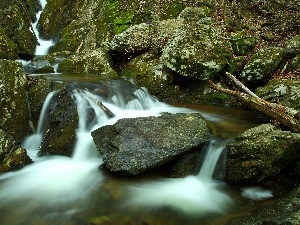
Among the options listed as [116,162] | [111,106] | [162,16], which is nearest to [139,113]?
[111,106]

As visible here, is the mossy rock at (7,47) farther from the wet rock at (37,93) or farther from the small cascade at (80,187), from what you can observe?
the small cascade at (80,187)

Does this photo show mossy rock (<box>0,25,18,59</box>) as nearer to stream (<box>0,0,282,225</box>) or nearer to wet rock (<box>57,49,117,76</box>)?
wet rock (<box>57,49,117,76</box>)

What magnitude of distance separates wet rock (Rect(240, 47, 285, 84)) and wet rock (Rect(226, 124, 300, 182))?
3.67m

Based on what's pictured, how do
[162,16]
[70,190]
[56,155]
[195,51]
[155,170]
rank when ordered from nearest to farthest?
[70,190] → [155,170] → [56,155] → [195,51] → [162,16]

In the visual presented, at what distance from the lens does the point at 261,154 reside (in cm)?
488

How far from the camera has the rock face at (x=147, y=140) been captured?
517cm

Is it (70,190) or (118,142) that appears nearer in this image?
(70,190)

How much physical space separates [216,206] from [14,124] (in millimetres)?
4532

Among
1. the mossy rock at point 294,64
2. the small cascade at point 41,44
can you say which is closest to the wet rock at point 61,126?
the mossy rock at point 294,64

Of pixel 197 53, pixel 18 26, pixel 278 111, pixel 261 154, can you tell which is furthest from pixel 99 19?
pixel 261 154

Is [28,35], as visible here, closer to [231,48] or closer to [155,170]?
[231,48]

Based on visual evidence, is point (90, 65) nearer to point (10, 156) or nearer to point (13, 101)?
point (13, 101)

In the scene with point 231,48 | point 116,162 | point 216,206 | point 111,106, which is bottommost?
point 216,206

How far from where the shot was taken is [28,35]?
594 inches
